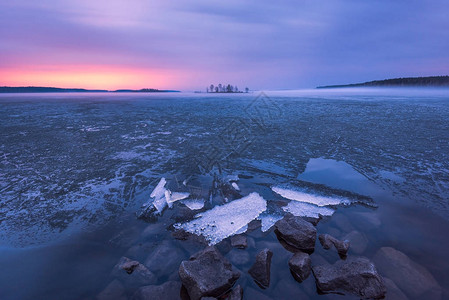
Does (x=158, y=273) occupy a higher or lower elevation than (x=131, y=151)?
lower

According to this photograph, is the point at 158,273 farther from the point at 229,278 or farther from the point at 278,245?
the point at 278,245


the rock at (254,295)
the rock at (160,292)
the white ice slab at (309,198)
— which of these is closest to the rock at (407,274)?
the white ice slab at (309,198)

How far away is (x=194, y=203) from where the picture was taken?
492cm

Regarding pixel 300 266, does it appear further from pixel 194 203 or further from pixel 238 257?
pixel 194 203

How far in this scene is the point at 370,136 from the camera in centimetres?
1020

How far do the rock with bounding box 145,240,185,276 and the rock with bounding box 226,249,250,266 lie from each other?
2.46ft

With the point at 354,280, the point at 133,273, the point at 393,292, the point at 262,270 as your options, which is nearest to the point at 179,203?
the point at 133,273

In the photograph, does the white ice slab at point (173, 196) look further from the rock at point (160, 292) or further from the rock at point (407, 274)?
the rock at point (407, 274)

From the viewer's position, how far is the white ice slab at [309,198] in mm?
4820

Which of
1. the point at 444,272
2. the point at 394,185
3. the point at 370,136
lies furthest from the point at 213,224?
the point at 370,136

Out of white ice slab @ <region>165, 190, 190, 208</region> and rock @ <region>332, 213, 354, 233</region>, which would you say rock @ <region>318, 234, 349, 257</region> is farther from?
white ice slab @ <region>165, 190, 190, 208</region>

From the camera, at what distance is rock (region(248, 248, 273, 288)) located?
9.75ft

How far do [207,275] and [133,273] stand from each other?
1.11m

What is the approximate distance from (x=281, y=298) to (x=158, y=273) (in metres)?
1.71
